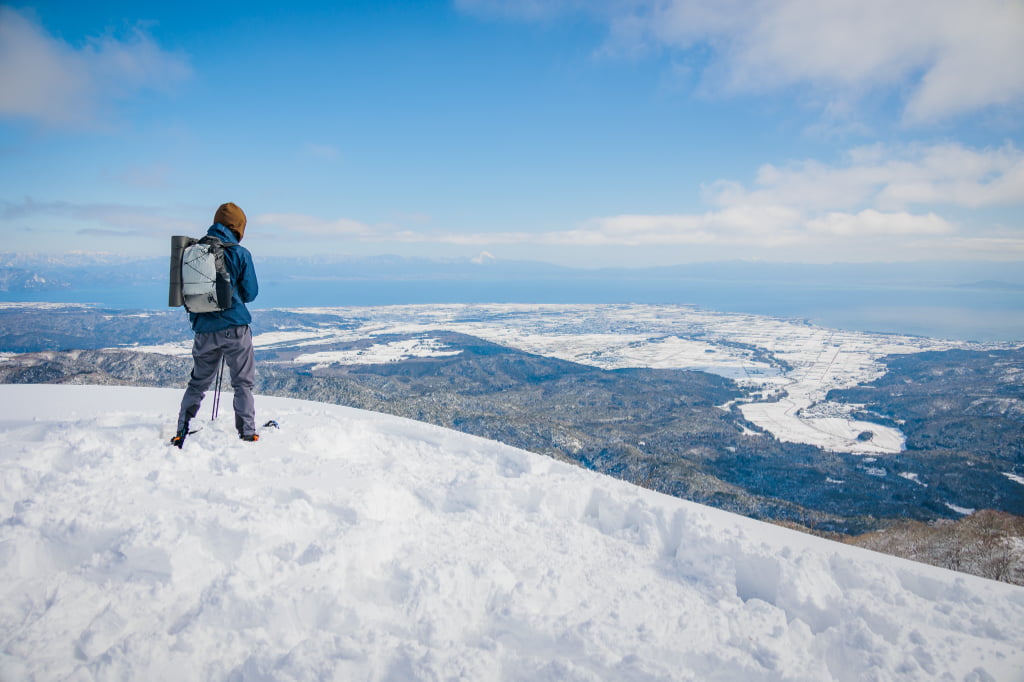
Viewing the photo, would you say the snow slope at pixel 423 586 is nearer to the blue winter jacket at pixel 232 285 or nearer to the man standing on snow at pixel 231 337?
the man standing on snow at pixel 231 337

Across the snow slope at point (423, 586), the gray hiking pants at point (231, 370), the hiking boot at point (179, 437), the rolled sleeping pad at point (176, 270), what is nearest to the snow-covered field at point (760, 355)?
the snow slope at point (423, 586)

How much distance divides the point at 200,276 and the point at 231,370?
1042 millimetres

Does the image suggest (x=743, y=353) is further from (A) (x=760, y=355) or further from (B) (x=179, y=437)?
(B) (x=179, y=437)

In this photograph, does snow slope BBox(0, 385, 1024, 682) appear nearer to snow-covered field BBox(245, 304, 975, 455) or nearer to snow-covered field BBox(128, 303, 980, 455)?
snow-covered field BBox(128, 303, 980, 455)

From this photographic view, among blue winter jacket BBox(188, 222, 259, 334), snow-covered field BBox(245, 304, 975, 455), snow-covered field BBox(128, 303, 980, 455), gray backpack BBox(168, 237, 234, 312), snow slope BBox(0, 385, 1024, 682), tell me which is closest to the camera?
snow slope BBox(0, 385, 1024, 682)

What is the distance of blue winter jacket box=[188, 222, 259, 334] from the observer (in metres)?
4.87

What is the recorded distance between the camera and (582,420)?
89.2m

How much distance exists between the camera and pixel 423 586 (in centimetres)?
295

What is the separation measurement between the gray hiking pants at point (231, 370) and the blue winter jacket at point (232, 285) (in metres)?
0.09

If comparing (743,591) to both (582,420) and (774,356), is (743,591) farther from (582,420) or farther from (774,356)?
(774,356)

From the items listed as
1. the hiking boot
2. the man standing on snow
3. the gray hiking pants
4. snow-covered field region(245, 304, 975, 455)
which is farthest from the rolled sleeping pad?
snow-covered field region(245, 304, 975, 455)

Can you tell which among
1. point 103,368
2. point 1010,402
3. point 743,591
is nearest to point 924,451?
point 1010,402

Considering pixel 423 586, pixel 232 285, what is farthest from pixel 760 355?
pixel 423 586

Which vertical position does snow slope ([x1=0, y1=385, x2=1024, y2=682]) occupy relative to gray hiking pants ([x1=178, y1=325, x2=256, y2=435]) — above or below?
below
